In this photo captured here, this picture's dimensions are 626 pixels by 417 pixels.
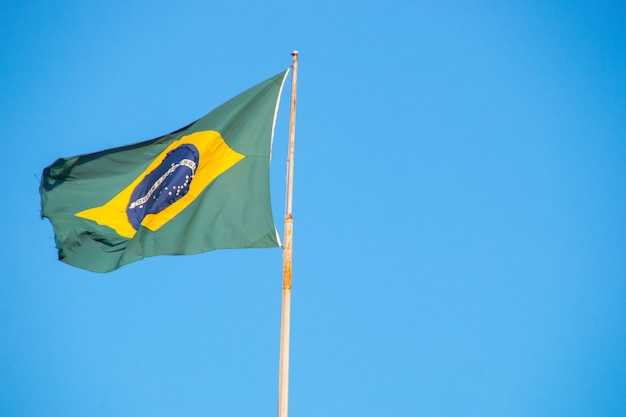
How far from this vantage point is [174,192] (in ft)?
65.2

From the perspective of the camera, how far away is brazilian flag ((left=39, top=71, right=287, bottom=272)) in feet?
61.2

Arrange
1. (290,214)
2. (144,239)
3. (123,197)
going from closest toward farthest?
(290,214) → (144,239) → (123,197)

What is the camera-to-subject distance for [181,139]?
20500 millimetres

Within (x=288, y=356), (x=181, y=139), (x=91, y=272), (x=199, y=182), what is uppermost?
(x=181, y=139)

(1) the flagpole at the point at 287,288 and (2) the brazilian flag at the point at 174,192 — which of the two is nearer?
(1) the flagpole at the point at 287,288

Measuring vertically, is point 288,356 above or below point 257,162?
below

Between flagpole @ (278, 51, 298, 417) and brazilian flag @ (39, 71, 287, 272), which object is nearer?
flagpole @ (278, 51, 298, 417)

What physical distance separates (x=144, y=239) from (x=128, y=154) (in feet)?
8.92

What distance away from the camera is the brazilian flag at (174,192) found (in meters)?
18.7

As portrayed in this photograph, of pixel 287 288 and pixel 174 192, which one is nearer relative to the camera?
pixel 287 288

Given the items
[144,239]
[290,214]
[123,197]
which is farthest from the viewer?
[123,197]

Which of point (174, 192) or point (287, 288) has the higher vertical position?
point (174, 192)

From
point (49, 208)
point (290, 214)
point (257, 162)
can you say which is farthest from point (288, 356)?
point (49, 208)

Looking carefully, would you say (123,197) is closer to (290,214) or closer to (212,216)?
(212,216)
